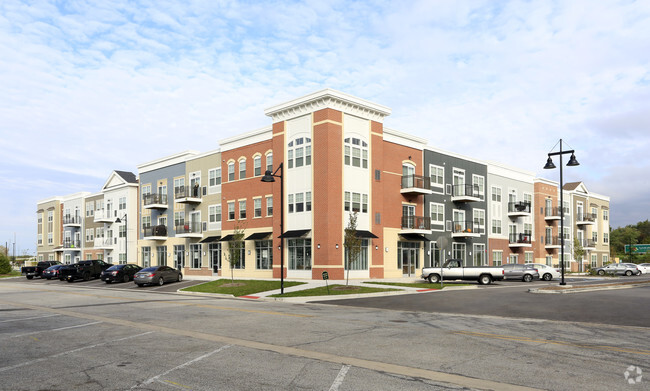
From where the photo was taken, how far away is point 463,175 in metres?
51.8

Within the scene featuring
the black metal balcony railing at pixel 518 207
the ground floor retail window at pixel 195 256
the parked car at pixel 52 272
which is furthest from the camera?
the black metal balcony railing at pixel 518 207

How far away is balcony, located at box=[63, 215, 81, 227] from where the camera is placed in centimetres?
7444

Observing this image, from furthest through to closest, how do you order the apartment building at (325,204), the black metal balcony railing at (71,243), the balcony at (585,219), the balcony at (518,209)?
the black metal balcony railing at (71,243) < the balcony at (585,219) < the balcony at (518,209) < the apartment building at (325,204)

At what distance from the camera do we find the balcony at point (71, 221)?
244 ft

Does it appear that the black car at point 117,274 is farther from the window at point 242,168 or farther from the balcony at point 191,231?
the window at point 242,168

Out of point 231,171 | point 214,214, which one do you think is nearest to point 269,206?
point 231,171

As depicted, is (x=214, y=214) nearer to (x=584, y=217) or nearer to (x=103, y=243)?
(x=103, y=243)

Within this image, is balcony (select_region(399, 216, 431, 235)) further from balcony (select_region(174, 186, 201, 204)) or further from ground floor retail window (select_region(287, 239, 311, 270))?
balcony (select_region(174, 186, 201, 204))

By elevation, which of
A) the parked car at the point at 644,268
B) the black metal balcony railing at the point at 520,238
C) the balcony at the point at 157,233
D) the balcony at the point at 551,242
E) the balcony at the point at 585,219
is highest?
the balcony at the point at 585,219

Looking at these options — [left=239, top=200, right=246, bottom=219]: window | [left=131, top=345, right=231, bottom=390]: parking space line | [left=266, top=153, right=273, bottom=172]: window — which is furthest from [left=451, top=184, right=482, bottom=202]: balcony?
[left=131, top=345, right=231, bottom=390]: parking space line

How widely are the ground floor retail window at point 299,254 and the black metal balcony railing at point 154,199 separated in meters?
20.8

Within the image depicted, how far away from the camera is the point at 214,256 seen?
47844 millimetres

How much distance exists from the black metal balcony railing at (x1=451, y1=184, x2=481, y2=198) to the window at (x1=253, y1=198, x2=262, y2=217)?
19621 mm

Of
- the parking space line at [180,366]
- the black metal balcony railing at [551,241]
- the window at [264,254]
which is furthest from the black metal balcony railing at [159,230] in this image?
the black metal balcony railing at [551,241]
